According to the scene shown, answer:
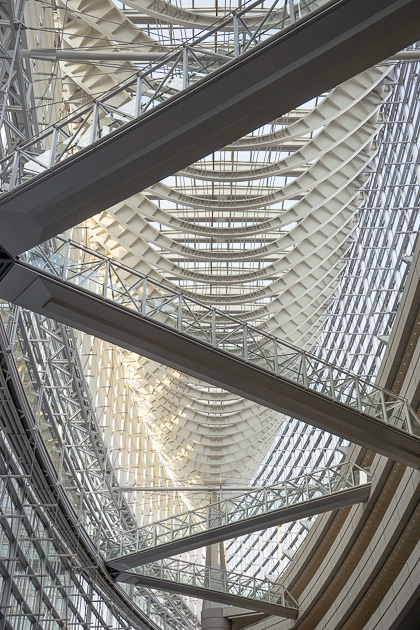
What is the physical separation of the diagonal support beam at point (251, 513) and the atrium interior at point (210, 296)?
9cm

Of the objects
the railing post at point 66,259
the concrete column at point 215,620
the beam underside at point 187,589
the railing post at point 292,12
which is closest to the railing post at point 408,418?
the railing post at point 66,259

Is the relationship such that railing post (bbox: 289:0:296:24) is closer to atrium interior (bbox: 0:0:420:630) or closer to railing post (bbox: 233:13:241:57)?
atrium interior (bbox: 0:0:420:630)

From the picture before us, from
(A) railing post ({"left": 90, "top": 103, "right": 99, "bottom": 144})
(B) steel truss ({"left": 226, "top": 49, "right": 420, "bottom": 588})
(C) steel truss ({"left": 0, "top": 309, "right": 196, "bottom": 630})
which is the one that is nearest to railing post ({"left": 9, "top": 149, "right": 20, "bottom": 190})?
(A) railing post ({"left": 90, "top": 103, "right": 99, "bottom": 144})

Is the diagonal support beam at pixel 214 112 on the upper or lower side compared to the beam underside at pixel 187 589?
upper

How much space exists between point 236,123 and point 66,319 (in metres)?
5.14

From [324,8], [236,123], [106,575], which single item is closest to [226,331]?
[236,123]

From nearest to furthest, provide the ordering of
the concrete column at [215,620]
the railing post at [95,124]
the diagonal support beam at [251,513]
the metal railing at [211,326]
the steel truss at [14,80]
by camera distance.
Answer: the railing post at [95,124]
the steel truss at [14,80]
the metal railing at [211,326]
the diagonal support beam at [251,513]
the concrete column at [215,620]

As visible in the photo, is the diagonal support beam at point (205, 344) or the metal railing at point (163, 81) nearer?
the metal railing at point (163, 81)

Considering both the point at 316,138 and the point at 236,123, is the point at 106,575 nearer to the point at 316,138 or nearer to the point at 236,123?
the point at 316,138

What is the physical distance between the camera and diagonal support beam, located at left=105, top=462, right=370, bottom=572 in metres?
Answer: 25.7

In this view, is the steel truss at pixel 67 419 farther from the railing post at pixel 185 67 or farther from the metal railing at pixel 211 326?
the railing post at pixel 185 67

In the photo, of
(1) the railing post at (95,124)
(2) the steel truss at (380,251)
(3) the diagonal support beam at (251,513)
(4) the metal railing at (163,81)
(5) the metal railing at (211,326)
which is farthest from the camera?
(2) the steel truss at (380,251)

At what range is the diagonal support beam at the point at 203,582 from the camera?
32.4 meters

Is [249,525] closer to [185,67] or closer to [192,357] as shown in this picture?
[192,357]
